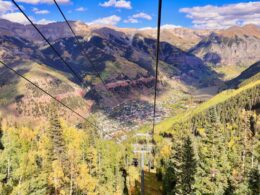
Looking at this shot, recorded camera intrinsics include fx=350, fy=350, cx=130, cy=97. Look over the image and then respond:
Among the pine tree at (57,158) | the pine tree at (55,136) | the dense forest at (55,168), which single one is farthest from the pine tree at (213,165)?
the pine tree at (55,136)

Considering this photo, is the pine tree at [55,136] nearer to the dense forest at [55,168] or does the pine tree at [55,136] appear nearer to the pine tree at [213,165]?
the dense forest at [55,168]

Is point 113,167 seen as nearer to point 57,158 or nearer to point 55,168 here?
point 57,158

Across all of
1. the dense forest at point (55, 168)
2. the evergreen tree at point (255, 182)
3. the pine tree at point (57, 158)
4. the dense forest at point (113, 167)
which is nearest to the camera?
the evergreen tree at point (255, 182)

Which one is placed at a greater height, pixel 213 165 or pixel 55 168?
pixel 213 165

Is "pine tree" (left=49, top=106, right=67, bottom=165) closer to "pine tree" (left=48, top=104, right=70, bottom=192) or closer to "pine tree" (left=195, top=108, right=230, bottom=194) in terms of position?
"pine tree" (left=48, top=104, right=70, bottom=192)

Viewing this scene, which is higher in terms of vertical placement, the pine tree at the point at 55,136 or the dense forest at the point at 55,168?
the pine tree at the point at 55,136

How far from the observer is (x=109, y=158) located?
119 meters

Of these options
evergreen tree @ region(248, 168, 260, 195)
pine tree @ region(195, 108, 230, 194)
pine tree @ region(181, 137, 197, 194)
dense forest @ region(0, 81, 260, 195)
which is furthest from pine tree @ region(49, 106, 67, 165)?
evergreen tree @ region(248, 168, 260, 195)

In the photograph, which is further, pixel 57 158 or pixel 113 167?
pixel 113 167

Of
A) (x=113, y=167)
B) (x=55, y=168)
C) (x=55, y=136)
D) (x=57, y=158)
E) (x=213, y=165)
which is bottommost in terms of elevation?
(x=113, y=167)

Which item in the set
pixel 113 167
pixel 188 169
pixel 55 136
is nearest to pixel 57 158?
pixel 55 136

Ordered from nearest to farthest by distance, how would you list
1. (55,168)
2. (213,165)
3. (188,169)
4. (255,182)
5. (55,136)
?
(255,182), (188,169), (213,165), (55,168), (55,136)

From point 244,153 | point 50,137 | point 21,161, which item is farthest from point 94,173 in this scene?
point 244,153

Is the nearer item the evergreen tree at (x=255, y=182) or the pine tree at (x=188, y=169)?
the evergreen tree at (x=255, y=182)
